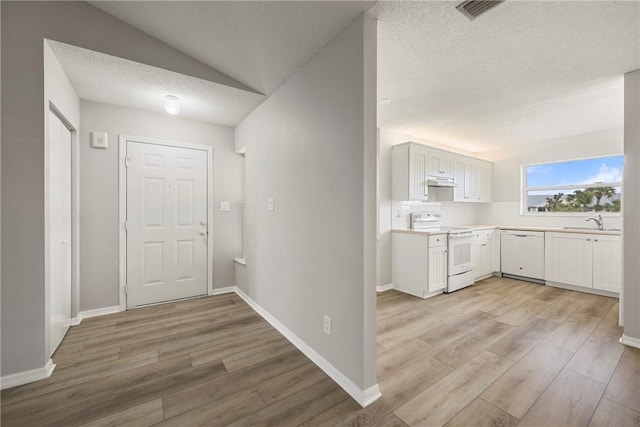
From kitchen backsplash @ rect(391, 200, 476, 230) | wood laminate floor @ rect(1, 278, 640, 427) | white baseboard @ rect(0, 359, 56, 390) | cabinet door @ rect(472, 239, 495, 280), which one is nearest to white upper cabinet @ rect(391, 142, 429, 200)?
kitchen backsplash @ rect(391, 200, 476, 230)

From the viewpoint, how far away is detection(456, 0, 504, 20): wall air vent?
157cm

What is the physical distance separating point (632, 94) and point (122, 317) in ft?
18.0

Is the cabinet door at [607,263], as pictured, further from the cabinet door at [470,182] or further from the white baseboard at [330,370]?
the white baseboard at [330,370]

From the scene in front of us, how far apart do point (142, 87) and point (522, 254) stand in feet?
19.1

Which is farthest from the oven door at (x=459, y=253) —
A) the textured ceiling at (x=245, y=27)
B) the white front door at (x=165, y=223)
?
the white front door at (x=165, y=223)

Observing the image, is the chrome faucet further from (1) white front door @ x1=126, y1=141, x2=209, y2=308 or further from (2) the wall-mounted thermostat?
(2) the wall-mounted thermostat

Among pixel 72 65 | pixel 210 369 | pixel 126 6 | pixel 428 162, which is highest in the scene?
pixel 126 6

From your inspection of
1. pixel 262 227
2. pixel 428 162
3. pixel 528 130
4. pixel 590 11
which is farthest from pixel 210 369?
pixel 528 130

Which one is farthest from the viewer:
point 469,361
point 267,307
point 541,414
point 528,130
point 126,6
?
point 528,130

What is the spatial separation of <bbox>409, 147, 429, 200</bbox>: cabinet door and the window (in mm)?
2460

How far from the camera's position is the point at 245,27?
196cm

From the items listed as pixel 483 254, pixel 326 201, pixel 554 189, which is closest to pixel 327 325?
pixel 326 201

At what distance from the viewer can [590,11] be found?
1.67m

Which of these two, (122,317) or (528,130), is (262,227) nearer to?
(122,317)
